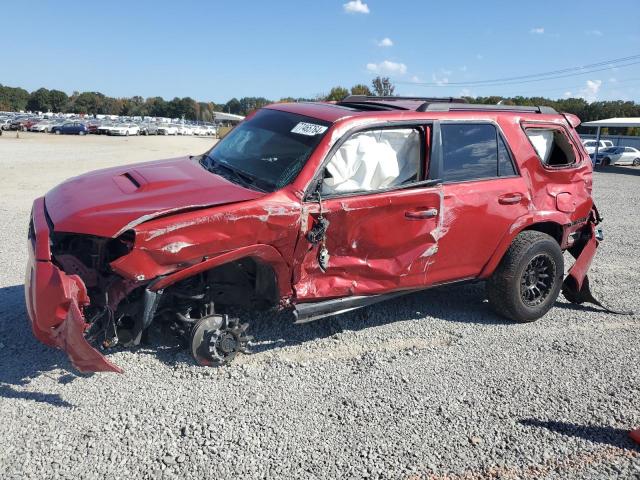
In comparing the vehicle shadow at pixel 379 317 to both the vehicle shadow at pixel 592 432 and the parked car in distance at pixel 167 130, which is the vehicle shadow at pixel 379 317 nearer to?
the vehicle shadow at pixel 592 432

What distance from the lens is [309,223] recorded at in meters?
3.59

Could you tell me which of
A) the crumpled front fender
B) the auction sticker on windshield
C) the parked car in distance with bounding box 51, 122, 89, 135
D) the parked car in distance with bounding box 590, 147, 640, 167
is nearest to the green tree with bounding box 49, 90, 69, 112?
the parked car in distance with bounding box 51, 122, 89, 135

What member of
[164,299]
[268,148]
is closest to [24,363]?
[164,299]

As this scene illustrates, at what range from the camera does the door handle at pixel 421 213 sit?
3.98m

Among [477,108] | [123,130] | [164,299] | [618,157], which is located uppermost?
[123,130]

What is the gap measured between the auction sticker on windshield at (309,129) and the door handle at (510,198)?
1.67 m

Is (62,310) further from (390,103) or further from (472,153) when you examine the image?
(472,153)

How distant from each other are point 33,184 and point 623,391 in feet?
43.5

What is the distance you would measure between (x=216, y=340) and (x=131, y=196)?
1.13m

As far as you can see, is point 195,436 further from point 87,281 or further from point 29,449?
point 87,281

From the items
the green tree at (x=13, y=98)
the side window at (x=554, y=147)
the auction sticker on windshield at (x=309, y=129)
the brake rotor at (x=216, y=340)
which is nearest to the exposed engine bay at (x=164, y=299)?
the brake rotor at (x=216, y=340)

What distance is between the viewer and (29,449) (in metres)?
2.79

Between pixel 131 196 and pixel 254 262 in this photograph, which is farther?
pixel 254 262

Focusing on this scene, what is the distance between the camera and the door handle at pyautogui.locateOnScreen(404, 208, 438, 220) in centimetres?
398
